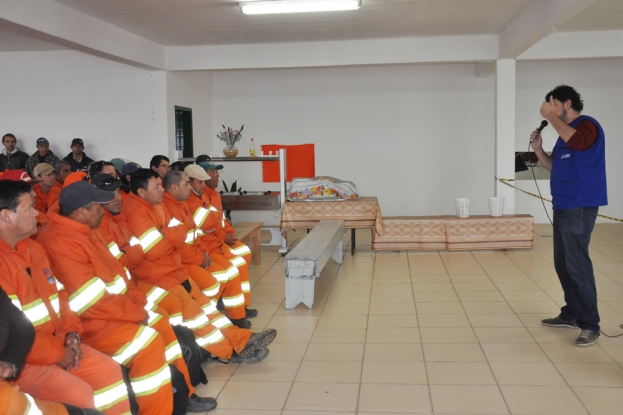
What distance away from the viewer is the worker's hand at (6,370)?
210 cm

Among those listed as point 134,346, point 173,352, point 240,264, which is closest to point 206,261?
point 240,264

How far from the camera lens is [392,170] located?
34.9ft

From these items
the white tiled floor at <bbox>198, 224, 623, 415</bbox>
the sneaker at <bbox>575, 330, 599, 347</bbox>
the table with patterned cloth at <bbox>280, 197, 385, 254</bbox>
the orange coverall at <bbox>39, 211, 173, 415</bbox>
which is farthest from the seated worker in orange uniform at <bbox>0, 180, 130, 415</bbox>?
the table with patterned cloth at <bbox>280, 197, 385, 254</bbox>

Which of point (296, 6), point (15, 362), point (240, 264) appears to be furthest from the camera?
point (296, 6)

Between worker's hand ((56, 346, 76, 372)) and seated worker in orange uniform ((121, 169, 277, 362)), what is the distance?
1.10 metres

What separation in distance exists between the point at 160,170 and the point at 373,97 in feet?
19.8

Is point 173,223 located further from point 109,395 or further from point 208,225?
point 109,395

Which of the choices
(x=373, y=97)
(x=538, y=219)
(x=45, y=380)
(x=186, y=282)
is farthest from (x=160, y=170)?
(x=538, y=219)

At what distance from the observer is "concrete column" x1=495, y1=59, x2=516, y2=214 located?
8258 mm

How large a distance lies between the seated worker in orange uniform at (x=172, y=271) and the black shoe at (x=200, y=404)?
15.1 inches

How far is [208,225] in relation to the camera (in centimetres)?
479

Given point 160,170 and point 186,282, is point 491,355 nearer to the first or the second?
point 186,282

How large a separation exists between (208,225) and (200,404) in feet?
5.91

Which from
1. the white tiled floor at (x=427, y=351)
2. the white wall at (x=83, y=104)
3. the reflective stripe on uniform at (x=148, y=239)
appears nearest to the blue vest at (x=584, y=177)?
the white tiled floor at (x=427, y=351)
